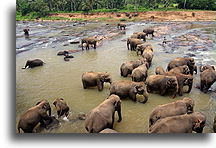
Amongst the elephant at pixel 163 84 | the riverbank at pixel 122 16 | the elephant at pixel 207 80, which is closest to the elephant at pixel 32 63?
the elephant at pixel 163 84

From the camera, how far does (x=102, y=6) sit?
131ft

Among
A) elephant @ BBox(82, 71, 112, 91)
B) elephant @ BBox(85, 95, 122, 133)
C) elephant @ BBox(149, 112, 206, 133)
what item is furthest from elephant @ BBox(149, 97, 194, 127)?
elephant @ BBox(82, 71, 112, 91)

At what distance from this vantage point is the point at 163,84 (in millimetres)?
5863

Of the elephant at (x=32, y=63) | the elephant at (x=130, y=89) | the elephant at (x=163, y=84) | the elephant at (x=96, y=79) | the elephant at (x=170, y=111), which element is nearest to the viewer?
the elephant at (x=170, y=111)

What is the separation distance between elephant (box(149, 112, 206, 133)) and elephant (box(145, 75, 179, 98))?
6.67ft

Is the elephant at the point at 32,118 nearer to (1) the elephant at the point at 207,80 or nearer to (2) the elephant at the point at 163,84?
(2) the elephant at the point at 163,84

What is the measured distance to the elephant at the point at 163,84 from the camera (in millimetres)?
5773

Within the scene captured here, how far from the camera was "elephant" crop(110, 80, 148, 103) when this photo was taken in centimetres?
549

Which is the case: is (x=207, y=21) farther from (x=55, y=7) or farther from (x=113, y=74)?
(x=55, y=7)

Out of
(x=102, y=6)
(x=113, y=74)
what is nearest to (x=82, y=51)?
(x=113, y=74)

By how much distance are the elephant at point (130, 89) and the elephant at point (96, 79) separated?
65cm

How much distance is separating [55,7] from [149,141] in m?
34.3

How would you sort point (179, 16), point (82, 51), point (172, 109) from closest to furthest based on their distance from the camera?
1. point (172, 109)
2. point (82, 51)
3. point (179, 16)

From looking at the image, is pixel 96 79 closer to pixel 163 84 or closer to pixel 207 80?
pixel 163 84
